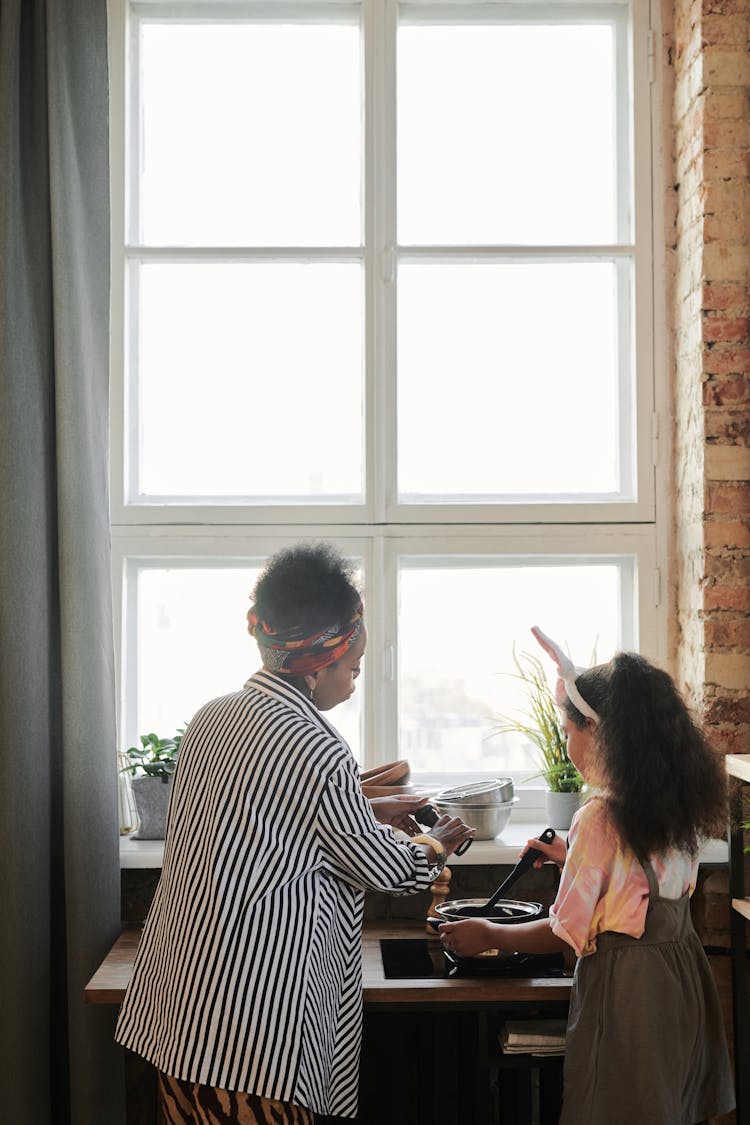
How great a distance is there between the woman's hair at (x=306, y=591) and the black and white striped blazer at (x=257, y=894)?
126 mm

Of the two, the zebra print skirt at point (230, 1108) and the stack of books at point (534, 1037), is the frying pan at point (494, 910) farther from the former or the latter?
the zebra print skirt at point (230, 1108)

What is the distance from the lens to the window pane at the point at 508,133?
8.93 feet

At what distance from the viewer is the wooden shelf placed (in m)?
2.12

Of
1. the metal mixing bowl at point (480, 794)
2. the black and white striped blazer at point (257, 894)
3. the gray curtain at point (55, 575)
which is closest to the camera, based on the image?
the black and white striped blazer at point (257, 894)

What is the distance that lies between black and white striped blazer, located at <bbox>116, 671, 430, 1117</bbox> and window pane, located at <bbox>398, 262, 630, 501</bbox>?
1.12m

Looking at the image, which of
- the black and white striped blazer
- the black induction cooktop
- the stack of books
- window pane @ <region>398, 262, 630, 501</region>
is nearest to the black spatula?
the black induction cooktop

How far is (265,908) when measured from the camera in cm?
163

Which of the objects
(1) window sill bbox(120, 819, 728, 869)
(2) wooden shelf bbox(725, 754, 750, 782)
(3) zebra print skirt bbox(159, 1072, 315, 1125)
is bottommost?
(3) zebra print skirt bbox(159, 1072, 315, 1125)

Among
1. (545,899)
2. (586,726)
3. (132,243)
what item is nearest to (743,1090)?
(545,899)

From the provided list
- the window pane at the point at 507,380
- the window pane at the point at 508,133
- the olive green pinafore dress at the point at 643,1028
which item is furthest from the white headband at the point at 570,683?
the window pane at the point at 508,133

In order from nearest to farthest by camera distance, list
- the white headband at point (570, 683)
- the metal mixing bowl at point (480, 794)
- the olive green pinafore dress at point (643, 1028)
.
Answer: the olive green pinafore dress at point (643, 1028)
the white headband at point (570, 683)
the metal mixing bowl at point (480, 794)

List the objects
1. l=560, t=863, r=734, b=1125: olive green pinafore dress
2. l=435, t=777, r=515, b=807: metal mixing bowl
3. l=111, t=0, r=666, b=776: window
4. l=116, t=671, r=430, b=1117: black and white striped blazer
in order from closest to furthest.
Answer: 1. l=116, t=671, r=430, b=1117: black and white striped blazer
2. l=560, t=863, r=734, b=1125: olive green pinafore dress
3. l=435, t=777, r=515, b=807: metal mixing bowl
4. l=111, t=0, r=666, b=776: window

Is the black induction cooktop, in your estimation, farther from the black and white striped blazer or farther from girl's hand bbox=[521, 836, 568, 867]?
the black and white striped blazer

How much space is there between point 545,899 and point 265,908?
1026 mm
